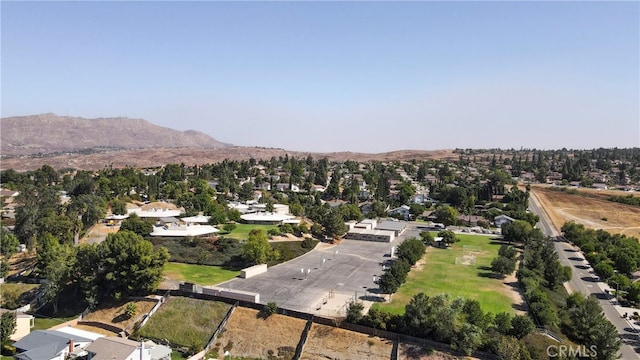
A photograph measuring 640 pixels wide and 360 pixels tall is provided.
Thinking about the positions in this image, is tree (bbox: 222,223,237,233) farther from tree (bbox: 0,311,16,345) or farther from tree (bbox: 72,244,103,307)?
tree (bbox: 0,311,16,345)

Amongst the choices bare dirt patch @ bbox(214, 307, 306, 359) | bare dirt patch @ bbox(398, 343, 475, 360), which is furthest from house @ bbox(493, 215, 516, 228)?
bare dirt patch @ bbox(214, 307, 306, 359)

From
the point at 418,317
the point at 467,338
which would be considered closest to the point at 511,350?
the point at 467,338

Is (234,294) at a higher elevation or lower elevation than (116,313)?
higher

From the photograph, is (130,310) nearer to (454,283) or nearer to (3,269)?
(3,269)

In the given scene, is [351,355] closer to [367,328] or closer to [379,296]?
[367,328]

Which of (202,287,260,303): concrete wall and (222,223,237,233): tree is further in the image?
(222,223,237,233): tree

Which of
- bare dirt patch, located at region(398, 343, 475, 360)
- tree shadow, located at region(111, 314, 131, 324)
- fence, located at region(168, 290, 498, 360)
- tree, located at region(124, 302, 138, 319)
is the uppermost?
fence, located at region(168, 290, 498, 360)

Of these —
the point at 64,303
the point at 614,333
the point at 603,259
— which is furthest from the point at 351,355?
the point at 603,259
